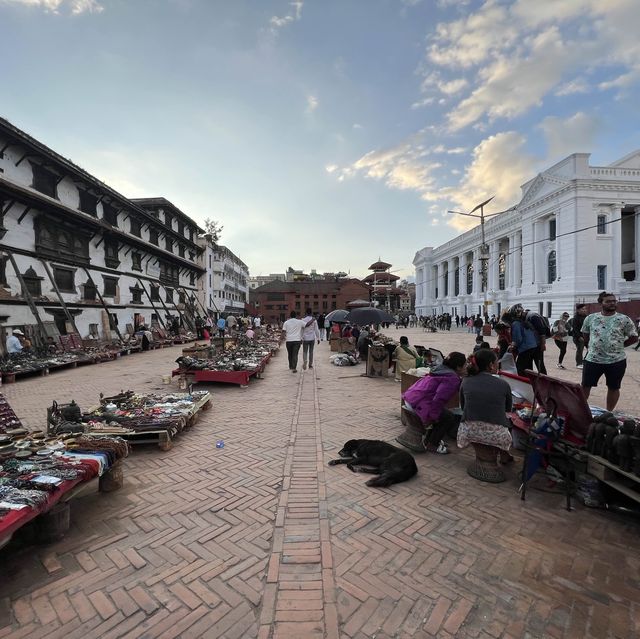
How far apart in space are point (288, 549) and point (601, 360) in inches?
213

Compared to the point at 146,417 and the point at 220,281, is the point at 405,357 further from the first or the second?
the point at 220,281

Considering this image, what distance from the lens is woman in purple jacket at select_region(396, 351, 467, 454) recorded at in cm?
473

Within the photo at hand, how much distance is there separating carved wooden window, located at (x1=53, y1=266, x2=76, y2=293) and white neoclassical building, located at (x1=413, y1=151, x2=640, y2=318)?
23790 mm

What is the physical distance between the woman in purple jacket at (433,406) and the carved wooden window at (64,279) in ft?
61.9

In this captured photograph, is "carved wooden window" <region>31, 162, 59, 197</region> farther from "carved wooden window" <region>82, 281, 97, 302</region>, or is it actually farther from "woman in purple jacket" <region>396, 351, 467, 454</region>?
"woman in purple jacket" <region>396, 351, 467, 454</region>

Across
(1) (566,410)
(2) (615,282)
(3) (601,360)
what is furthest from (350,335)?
(2) (615,282)

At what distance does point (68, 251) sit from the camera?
60.4 ft

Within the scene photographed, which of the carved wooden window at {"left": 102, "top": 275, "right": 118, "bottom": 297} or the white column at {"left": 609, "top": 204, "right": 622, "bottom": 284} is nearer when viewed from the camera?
the carved wooden window at {"left": 102, "top": 275, "right": 118, "bottom": 297}

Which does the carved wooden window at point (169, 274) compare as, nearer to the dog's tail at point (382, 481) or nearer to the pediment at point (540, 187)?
the dog's tail at point (382, 481)

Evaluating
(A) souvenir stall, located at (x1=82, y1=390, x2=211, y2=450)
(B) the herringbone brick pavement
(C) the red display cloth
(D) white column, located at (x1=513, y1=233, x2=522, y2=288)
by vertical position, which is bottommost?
(B) the herringbone brick pavement

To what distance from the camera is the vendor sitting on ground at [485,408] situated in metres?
3.93

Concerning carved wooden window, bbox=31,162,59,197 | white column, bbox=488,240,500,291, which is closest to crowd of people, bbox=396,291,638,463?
carved wooden window, bbox=31,162,59,197

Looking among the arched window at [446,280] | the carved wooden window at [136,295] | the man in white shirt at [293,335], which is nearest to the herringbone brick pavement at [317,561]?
the man in white shirt at [293,335]

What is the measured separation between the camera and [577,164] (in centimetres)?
2988
